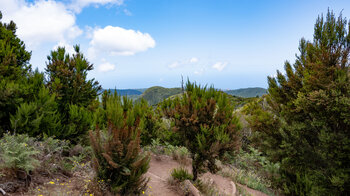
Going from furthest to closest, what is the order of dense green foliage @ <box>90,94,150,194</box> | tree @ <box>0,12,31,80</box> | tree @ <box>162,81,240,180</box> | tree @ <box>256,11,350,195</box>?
1. tree @ <box>256,11,350,195</box>
2. tree @ <box>0,12,31,80</box>
3. tree @ <box>162,81,240,180</box>
4. dense green foliage @ <box>90,94,150,194</box>

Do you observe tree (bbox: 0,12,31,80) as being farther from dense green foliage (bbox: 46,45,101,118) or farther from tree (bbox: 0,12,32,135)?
dense green foliage (bbox: 46,45,101,118)

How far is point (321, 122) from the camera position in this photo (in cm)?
661

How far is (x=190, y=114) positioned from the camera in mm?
4480

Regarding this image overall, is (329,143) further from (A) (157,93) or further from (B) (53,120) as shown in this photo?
(A) (157,93)

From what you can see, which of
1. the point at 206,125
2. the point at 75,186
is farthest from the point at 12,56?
the point at 206,125

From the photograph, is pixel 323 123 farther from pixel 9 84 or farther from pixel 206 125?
pixel 9 84

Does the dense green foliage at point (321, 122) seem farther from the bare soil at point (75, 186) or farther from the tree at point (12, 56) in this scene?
the tree at point (12, 56)

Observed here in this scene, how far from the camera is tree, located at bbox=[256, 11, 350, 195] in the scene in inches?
240

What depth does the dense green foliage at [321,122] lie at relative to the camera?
20.0 ft

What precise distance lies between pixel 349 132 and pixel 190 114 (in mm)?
6098

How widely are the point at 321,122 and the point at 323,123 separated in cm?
7

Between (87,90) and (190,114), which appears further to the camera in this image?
(87,90)

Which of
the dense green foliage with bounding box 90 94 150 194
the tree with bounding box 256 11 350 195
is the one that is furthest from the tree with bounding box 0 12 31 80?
the tree with bounding box 256 11 350 195

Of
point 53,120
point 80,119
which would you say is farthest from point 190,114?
point 53,120
